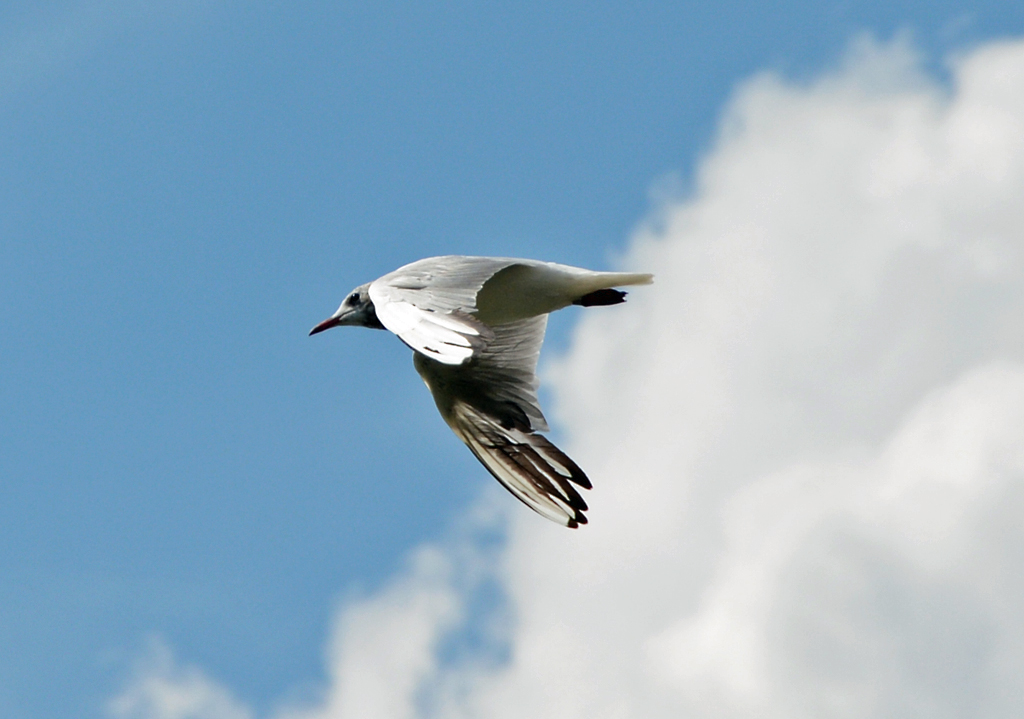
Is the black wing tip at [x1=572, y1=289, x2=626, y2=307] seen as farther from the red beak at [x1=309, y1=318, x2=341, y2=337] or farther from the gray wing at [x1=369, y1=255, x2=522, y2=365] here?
the red beak at [x1=309, y1=318, x2=341, y2=337]

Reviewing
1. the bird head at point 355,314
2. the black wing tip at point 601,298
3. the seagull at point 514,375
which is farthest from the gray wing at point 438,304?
the bird head at point 355,314

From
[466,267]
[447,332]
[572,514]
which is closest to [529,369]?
[572,514]

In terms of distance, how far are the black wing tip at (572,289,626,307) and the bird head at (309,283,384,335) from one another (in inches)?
58.7

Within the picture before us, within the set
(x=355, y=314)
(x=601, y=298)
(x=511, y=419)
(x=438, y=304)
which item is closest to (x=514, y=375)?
(x=511, y=419)

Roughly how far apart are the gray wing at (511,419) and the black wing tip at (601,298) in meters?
0.57

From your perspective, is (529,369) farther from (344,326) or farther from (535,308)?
(344,326)

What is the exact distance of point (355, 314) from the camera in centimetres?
1052

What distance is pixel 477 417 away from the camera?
403 inches

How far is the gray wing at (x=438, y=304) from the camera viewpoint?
694 centimetres

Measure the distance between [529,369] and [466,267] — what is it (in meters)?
1.88

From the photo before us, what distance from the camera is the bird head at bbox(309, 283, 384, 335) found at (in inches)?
410

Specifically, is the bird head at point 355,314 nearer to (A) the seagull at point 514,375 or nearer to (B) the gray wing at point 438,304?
(A) the seagull at point 514,375

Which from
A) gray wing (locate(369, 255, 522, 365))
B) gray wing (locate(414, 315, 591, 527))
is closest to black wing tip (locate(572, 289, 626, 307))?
gray wing (locate(414, 315, 591, 527))

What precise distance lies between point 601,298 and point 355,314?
1.82 m
